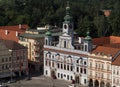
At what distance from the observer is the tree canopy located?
5404 inches

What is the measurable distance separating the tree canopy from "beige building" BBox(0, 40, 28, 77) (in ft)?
115

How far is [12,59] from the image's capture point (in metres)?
96.7

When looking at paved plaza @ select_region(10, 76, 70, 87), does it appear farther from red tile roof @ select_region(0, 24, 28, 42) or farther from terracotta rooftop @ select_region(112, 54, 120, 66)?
red tile roof @ select_region(0, 24, 28, 42)

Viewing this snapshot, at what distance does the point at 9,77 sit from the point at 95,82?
63.3 feet

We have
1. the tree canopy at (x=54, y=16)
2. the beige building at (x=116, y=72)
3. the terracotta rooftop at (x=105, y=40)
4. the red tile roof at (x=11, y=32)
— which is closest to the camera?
the beige building at (x=116, y=72)

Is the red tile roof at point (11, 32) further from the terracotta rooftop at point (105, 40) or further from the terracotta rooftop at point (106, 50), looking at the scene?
the terracotta rooftop at point (106, 50)

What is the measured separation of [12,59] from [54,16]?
61943 millimetres

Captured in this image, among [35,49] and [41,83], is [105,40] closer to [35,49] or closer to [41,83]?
[35,49]

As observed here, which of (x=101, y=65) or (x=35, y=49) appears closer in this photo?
(x=101, y=65)

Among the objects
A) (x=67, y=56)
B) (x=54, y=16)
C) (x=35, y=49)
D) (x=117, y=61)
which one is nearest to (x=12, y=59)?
(x=35, y=49)

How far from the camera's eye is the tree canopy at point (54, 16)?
137 m

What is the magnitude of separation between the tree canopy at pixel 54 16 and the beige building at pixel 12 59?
34921 mm

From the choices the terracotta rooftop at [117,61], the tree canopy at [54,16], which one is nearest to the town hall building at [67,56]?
the terracotta rooftop at [117,61]

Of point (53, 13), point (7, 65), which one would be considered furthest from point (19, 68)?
point (53, 13)
